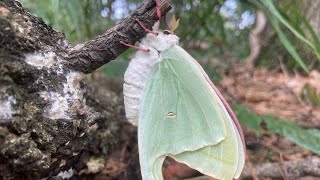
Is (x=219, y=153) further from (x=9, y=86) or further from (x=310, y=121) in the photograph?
(x=310, y=121)

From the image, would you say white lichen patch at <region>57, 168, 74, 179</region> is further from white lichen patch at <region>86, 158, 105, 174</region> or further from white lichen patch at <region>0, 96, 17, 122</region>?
white lichen patch at <region>0, 96, 17, 122</region>

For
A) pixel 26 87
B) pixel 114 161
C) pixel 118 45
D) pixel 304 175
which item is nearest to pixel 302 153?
pixel 304 175

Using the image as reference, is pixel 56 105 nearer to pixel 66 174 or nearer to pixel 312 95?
pixel 66 174

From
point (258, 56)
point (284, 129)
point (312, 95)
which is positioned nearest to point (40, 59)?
point (284, 129)

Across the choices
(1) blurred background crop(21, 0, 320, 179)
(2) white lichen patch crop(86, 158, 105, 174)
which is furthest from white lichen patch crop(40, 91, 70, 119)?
(1) blurred background crop(21, 0, 320, 179)

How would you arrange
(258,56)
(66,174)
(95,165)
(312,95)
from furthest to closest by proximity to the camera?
(258,56) < (312,95) < (95,165) < (66,174)

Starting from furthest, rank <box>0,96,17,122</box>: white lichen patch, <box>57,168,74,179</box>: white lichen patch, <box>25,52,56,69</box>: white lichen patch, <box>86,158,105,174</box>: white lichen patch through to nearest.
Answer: <box>86,158,105,174</box>: white lichen patch → <box>57,168,74,179</box>: white lichen patch → <box>25,52,56,69</box>: white lichen patch → <box>0,96,17,122</box>: white lichen patch

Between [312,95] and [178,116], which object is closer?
[178,116]

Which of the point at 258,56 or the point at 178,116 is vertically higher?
the point at 258,56
